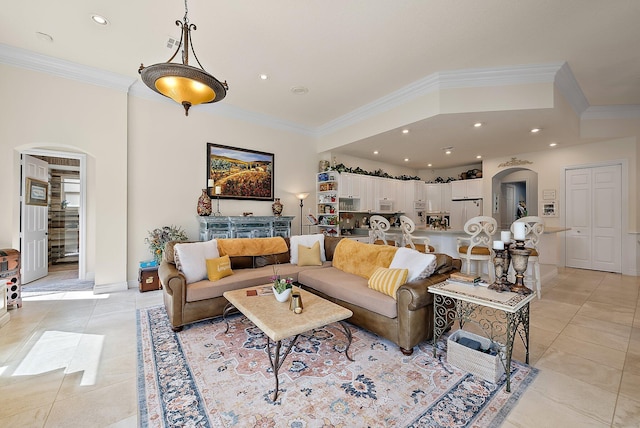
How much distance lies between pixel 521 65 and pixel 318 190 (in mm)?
4300

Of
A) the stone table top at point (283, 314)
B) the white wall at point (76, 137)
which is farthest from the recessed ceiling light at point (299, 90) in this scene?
the stone table top at point (283, 314)

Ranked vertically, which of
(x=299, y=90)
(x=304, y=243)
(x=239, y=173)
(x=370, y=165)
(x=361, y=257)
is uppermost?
(x=299, y=90)

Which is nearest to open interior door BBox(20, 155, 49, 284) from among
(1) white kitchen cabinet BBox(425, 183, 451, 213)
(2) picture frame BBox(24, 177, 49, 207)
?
(2) picture frame BBox(24, 177, 49, 207)

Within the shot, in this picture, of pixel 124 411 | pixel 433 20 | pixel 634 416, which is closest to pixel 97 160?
pixel 124 411

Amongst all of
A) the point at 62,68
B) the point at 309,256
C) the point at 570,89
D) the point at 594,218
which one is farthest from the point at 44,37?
the point at 594,218

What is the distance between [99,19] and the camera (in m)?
2.85

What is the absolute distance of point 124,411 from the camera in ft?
5.49

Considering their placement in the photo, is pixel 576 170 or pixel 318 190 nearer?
pixel 576 170

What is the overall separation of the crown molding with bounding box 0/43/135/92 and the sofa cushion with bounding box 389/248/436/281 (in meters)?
4.77

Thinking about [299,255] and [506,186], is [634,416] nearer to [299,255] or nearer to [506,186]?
[299,255]

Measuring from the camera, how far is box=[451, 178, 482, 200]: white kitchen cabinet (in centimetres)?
751

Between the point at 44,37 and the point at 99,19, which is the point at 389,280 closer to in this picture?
the point at 99,19

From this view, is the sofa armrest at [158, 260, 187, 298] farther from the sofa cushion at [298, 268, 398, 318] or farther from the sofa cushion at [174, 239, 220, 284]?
the sofa cushion at [298, 268, 398, 318]

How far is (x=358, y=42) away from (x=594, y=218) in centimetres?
651
